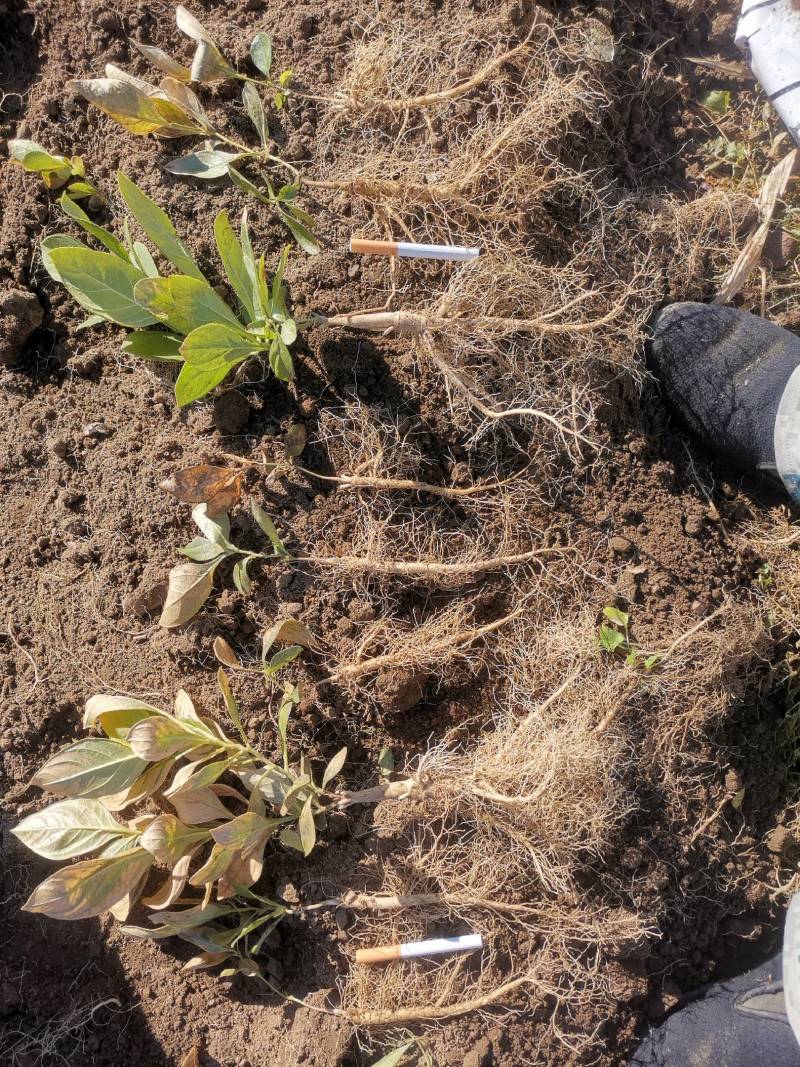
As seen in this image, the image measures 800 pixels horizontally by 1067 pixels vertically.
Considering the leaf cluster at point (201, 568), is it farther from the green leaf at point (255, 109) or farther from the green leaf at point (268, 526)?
the green leaf at point (255, 109)

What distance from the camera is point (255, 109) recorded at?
4.75 ft

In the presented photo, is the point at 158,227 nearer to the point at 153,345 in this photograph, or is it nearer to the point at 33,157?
the point at 153,345

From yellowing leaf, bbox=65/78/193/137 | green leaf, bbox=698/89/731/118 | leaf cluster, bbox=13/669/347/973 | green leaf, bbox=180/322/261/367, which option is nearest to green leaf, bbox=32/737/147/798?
leaf cluster, bbox=13/669/347/973

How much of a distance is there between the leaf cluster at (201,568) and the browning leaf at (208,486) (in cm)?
2

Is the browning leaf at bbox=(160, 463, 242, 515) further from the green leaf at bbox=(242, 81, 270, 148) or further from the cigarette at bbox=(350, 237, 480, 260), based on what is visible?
the green leaf at bbox=(242, 81, 270, 148)

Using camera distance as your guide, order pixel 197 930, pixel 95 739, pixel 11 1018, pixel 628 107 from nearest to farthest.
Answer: pixel 95 739
pixel 197 930
pixel 11 1018
pixel 628 107

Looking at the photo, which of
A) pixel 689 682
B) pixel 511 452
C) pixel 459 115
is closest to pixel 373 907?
pixel 689 682

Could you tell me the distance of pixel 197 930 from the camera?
1.39 m

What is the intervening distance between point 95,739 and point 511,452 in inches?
35.3

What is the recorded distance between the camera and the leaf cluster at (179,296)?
126 cm

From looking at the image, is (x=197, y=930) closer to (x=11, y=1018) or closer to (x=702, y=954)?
(x=11, y=1018)

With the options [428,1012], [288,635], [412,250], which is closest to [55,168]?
[412,250]

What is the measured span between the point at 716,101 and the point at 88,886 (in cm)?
200

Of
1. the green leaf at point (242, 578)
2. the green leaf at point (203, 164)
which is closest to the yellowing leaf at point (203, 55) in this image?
the green leaf at point (203, 164)
